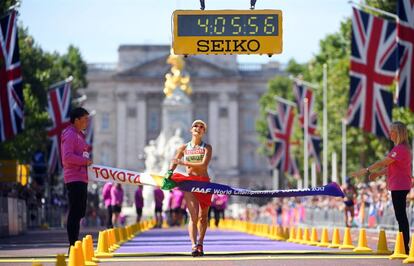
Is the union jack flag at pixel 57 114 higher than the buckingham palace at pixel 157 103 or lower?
lower

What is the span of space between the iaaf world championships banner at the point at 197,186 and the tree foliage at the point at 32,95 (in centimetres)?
3331

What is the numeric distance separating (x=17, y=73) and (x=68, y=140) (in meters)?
26.1

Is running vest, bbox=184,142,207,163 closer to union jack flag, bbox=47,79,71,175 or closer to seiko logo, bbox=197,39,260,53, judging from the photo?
seiko logo, bbox=197,39,260,53

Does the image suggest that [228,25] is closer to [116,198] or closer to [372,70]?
[116,198]

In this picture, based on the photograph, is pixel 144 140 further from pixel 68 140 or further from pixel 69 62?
pixel 68 140

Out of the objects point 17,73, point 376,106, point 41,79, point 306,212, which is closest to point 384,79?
point 376,106

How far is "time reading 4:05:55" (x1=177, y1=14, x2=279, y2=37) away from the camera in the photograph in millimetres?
25844

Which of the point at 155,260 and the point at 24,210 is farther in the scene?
the point at 24,210

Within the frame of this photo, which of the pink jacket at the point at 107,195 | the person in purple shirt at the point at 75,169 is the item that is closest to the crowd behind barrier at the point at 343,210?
the pink jacket at the point at 107,195

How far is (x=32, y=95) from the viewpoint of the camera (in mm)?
72625

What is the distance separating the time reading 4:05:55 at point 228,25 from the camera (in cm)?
2584

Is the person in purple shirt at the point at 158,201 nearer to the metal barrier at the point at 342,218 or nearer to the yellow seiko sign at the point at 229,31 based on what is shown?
the metal barrier at the point at 342,218

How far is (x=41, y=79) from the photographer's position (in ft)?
256

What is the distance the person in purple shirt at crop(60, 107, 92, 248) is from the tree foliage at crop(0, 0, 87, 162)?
34917 millimetres
